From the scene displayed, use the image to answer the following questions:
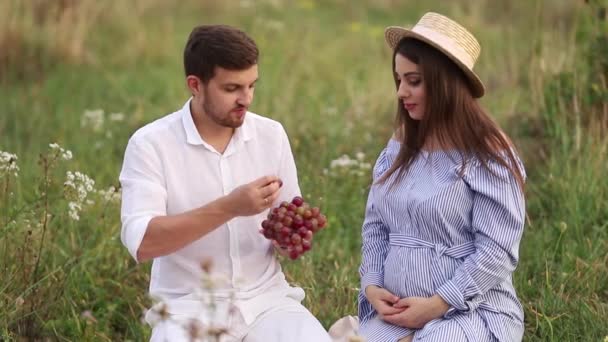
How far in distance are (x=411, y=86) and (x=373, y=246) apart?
2.03 ft

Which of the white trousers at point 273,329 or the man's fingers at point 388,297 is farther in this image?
the man's fingers at point 388,297

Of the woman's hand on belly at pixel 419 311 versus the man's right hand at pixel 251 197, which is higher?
the man's right hand at pixel 251 197

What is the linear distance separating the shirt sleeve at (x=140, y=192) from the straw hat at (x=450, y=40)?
0.97 m

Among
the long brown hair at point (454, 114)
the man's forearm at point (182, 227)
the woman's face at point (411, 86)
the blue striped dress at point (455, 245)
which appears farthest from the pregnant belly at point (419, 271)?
the man's forearm at point (182, 227)

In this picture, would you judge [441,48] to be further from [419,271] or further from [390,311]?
[390,311]

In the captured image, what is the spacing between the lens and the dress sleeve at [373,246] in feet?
12.9

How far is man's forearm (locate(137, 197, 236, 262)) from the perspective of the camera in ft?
11.1

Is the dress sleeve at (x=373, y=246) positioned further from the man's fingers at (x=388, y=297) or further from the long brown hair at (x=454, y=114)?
the long brown hair at (x=454, y=114)

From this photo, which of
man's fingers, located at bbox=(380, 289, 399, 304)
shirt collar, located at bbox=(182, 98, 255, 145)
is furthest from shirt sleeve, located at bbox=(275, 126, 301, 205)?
man's fingers, located at bbox=(380, 289, 399, 304)

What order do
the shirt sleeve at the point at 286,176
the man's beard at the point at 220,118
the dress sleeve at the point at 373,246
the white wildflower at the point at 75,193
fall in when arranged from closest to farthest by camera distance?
the man's beard at the point at 220,118, the shirt sleeve at the point at 286,176, the dress sleeve at the point at 373,246, the white wildflower at the point at 75,193

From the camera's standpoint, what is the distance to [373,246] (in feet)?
13.0

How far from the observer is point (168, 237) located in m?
3.43

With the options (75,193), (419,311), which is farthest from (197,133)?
(419,311)

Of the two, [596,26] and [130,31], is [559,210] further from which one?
[130,31]
